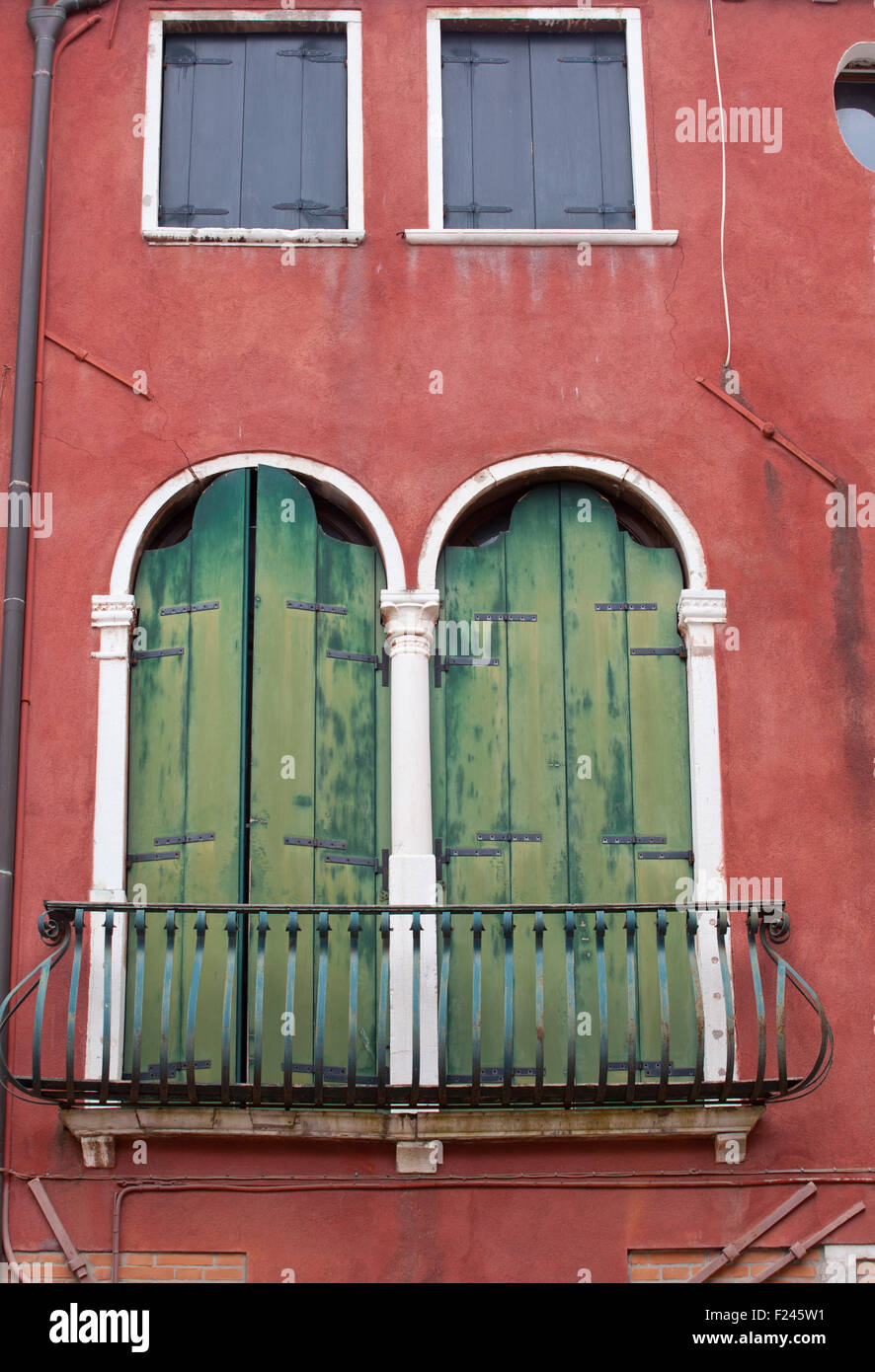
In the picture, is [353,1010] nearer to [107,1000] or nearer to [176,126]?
[107,1000]

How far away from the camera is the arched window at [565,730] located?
402 inches

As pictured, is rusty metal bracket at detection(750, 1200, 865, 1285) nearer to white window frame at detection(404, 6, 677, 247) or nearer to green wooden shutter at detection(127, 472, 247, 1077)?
green wooden shutter at detection(127, 472, 247, 1077)

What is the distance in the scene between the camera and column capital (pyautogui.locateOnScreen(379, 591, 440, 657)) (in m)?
10.4

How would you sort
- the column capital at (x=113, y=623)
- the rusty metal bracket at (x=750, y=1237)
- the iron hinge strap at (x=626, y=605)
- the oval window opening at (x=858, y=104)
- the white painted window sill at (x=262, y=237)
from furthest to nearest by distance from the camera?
the oval window opening at (x=858, y=104)
the white painted window sill at (x=262, y=237)
the iron hinge strap at (x=626, y=605)
the column capital at (x=113, y=623)
the rusty metal bracket at (x=750, y=1237)

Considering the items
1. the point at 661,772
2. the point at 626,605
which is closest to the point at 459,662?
the point at 626,605

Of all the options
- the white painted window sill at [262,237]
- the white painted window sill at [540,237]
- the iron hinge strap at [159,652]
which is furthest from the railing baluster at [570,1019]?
the white painted window sill at [262,237]

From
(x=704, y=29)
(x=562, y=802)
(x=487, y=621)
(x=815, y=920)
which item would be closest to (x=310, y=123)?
(x=704, y=29)

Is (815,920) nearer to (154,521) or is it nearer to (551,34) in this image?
(154,521)

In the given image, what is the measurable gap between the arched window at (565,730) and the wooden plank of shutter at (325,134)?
175cm

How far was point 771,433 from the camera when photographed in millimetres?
10797

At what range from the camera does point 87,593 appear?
34.5ft

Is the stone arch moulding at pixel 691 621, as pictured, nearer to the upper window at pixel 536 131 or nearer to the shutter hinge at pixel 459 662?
the shutter hinge at pixel 459 662

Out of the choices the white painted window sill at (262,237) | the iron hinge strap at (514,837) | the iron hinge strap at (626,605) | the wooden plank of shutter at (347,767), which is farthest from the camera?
the white painted window sill at (262,237)

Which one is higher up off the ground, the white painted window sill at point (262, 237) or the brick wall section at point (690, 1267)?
the white painted window sill at point (262, 237)
